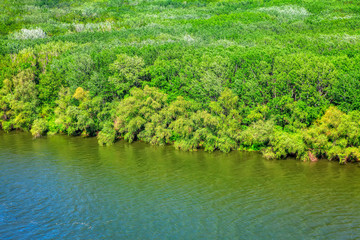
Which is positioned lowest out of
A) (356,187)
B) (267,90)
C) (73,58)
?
(356,187)

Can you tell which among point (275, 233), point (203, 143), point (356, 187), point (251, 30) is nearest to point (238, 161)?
point (203, 143)

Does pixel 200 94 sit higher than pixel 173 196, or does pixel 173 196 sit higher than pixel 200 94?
pixel 200 94

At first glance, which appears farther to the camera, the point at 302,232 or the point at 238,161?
the point at 238,161

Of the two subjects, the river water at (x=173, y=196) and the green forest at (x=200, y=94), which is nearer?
the river water at (x=173, y=196)

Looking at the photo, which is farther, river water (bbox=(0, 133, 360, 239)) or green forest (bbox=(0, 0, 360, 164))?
green forest (bbox=(0, 0, 360, 164))

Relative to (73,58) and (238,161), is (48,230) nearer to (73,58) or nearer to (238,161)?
(238,161)

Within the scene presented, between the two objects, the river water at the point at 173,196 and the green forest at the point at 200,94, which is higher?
the green forest at the point at 200,94

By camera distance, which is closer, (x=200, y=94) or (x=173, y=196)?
(x=173, y=196)

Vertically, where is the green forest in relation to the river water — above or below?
above
